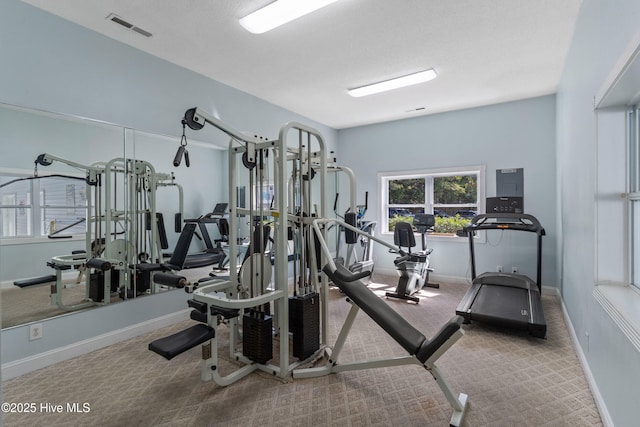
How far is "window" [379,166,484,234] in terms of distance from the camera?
5.35 meters

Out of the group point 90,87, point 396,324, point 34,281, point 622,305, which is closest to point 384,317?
point 396,324

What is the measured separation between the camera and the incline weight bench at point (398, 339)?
78.2 inches

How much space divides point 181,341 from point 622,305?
263 centimetres

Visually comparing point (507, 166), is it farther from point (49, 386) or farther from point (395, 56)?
point (49, 386)

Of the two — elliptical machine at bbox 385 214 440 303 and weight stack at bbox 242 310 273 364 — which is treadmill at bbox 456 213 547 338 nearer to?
elliptical machine at bbox 385 214 440 303

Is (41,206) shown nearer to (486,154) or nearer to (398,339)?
(398,339)

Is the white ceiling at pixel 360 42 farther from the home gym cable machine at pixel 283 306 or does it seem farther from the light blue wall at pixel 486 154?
the home gym cable machine at pixel 283 306

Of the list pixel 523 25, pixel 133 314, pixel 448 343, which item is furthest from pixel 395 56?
pixel 133 314

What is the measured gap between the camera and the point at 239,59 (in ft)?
11.5

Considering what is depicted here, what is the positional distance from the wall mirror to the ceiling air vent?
0.88 metres

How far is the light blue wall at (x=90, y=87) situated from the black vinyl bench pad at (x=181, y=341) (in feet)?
4.17

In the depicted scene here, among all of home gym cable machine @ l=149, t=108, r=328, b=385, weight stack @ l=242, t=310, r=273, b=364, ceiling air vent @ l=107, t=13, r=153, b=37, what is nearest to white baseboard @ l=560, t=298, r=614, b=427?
home gym cable machine @ l=149, t=108, r=328, b=385

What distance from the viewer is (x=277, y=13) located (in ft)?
8.66

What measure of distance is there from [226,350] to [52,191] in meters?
2.04
